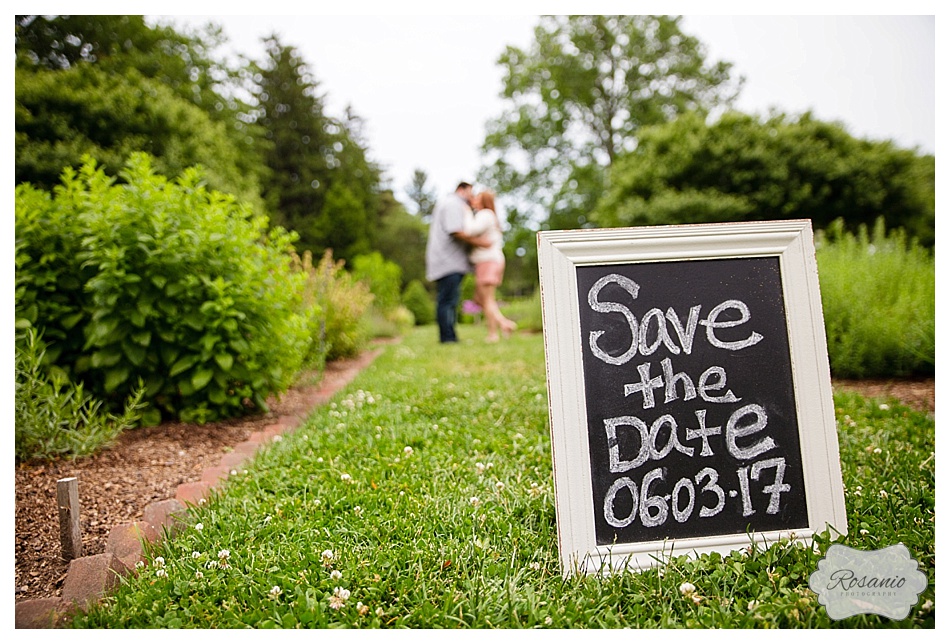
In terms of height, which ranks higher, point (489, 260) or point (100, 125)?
point (100, 125)

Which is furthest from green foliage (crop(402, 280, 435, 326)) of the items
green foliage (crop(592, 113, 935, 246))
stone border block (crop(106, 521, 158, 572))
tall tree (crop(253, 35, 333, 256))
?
stone border block (crop(106, 521, 158, 572))

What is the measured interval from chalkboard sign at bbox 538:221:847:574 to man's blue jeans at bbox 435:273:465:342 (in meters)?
5.52

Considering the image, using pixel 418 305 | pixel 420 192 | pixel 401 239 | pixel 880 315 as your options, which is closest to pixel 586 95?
pixel 418 305

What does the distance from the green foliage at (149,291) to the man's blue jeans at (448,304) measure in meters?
→ 4.12

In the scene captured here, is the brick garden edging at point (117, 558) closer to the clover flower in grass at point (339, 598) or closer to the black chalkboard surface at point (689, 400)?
the clover flower in grass at point (339, 598)

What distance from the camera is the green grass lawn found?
46.6 inches

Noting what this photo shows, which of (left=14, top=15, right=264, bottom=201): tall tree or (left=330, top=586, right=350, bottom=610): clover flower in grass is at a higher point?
(left=14, top=15, right=264, bottom=201): tall tree

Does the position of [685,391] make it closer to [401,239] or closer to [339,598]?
[339,598]

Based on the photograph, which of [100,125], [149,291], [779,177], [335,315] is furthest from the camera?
[779,177]

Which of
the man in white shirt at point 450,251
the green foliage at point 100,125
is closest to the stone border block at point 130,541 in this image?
the green foliage at point 100,125

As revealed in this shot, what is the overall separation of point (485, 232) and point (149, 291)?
488cm

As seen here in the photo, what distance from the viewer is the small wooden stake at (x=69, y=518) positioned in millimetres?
1464

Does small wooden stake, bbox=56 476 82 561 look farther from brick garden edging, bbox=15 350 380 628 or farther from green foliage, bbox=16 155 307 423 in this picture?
green foliage, bbox=16 155 307 423

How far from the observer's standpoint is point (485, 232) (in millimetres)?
7070
